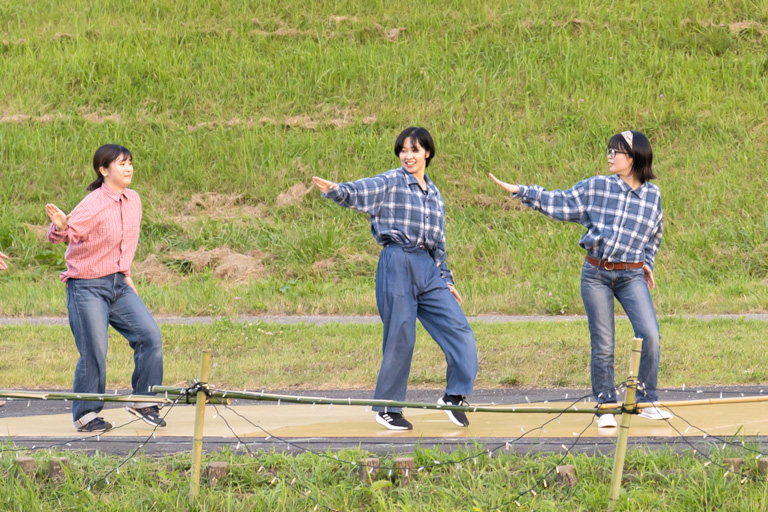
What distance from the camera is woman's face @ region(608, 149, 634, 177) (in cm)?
556

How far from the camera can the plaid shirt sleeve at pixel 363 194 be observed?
5426 mm

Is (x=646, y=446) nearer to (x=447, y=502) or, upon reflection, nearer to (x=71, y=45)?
(x=447, y=502)

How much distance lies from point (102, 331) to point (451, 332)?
6.80 feet

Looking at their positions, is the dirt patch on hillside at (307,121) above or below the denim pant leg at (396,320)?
above

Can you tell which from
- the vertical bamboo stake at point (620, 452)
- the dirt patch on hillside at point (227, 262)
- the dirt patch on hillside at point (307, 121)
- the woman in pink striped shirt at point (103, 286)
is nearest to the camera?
the vertical bamboo stake at point (620, 452)

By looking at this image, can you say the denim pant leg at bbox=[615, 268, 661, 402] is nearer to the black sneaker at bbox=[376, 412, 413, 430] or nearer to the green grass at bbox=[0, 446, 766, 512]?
the green grass at bbox=[0, 446, 766, 512]

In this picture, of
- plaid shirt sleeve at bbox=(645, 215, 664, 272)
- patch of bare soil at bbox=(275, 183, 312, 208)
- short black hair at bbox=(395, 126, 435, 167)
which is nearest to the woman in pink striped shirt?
short black hair at bbox=(395, 126, 435, 167)

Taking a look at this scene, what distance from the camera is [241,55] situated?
1988cm

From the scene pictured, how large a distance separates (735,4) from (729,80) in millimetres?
3244

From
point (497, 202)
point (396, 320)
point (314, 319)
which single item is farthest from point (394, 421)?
point (497, 202)

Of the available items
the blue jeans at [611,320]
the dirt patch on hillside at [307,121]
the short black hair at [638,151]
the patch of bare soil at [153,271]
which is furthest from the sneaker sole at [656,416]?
the dirt patch on hillside at [307,121]

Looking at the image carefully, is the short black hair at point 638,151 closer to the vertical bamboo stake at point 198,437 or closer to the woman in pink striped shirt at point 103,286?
the vertical bamboo stake at point 198,437

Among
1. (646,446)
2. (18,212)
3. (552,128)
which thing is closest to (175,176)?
(18,212)

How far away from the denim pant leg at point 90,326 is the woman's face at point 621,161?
312 centimetres
